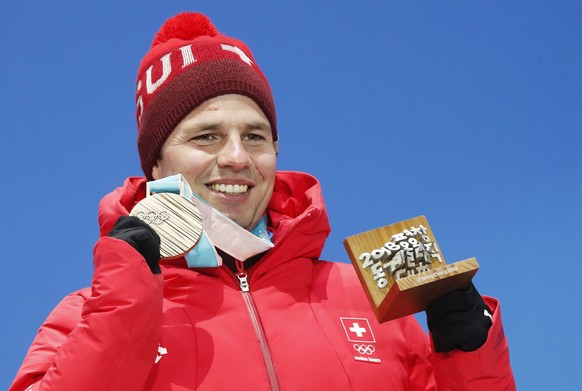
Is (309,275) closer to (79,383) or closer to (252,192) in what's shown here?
(252,192)

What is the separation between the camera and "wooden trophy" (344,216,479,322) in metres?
1.70

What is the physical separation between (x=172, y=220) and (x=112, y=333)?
31 centimetres

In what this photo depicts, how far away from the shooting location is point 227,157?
205 cm

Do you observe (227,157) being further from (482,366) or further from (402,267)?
(482,366)

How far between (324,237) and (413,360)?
388mm

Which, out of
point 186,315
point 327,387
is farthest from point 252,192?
point 327,387

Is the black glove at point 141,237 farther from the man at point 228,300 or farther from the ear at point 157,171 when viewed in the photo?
the ear at point 157,171

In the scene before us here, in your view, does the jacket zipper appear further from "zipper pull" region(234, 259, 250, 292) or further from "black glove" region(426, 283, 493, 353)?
"black glove" region(426, 283, 493, 353)

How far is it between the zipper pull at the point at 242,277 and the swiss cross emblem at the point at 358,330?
0.25 m

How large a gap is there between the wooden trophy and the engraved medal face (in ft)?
1.11

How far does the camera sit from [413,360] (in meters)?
2.06

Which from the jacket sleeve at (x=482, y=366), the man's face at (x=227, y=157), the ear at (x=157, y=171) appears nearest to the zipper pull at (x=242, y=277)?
the man's face at (x=227, y=157)

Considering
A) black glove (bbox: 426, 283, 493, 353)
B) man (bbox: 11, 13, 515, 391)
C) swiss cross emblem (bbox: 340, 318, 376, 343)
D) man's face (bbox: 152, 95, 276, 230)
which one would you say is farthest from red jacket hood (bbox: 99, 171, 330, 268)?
black glove (bbox: 426, 283, 493, 353)

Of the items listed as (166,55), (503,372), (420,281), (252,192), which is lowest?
(503,372)
